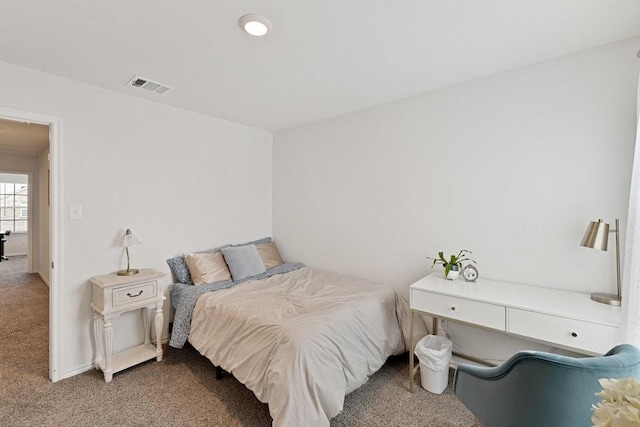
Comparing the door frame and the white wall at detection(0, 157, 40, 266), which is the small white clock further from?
the white wall at detection(0, 157, 40, 266)

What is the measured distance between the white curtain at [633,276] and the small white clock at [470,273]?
86 centimetres

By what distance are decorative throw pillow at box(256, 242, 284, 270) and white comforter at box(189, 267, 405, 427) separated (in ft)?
2.32

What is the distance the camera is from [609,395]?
69 centimetres

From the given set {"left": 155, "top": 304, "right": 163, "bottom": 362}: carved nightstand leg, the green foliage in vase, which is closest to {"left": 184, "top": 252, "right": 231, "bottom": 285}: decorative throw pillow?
{"left": 155, "top": 304, "right": 163, "bottom": 362}: carved nightstand leg

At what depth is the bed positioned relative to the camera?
161cm

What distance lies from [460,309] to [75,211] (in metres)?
3.08

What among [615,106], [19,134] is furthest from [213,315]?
[19,134]

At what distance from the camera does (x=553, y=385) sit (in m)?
0.99

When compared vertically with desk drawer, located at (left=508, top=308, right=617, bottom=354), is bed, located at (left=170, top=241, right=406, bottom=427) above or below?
below

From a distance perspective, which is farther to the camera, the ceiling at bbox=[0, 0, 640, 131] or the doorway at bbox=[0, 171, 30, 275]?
the doorway at bbox=[0, 171, 30, 275]

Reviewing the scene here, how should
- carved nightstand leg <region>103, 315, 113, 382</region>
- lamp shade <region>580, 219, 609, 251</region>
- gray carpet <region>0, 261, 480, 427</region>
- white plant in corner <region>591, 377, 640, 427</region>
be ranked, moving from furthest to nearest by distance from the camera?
carved nightstand leg <region>103, 315, 113, 382</region>, gray carpet <region>0, 261, 480, 427</region>, lamp shade <region>580, 219, 609, 251</region>, white plant in corner <region>591, 377, 640, 427</region>

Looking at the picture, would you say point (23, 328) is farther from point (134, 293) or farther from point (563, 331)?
point (563, 331)

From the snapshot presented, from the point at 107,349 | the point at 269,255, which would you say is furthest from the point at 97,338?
the point at 269,255

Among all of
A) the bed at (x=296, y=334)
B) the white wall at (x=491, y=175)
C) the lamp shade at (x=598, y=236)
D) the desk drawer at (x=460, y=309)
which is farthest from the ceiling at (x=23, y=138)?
the lamp shade at (x=598, y=236)
